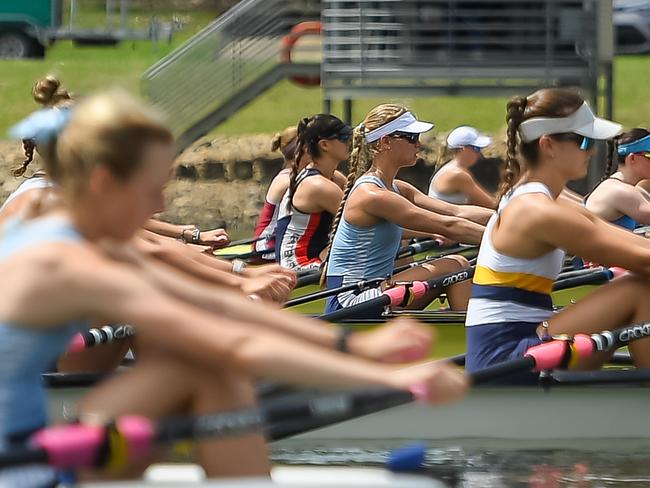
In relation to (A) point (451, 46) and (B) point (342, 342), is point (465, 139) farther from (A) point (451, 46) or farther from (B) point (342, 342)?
(B) point (342, 342)

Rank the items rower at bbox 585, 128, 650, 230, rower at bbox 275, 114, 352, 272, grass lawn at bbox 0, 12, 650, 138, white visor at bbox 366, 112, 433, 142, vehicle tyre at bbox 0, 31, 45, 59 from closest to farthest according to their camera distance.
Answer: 1. white visor at bbox 366, 112, 433, 142
2. rower at bbox 585, 128, 650, 230
3. rower at bbox 275, 114, 352, 272
4. grass lawn at bbox 0, 12, 650, 138
5. vehicle tyre at bbox 0, 31, 45, 59

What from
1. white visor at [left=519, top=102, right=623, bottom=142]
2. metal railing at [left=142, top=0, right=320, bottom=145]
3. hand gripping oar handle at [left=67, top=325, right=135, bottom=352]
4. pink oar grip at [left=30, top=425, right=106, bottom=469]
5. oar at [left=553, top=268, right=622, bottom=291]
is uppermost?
metal railing at [left=142, top=0, right=320, bottom=145]

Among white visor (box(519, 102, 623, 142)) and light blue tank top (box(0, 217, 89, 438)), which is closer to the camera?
light blue tank top (box(0, 217, 89, 438))

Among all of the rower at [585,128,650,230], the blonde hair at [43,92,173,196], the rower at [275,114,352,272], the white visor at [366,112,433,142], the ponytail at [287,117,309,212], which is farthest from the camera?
the ponytail at [287,117,309,212]

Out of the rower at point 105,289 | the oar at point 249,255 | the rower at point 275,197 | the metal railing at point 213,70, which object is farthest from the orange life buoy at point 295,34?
the rower at point 105,289

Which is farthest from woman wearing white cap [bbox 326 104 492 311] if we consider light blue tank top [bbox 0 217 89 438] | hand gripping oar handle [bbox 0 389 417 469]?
light blue tank top [bbox 0 217 89 438]

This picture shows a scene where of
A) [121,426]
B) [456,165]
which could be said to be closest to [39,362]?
[121,426]

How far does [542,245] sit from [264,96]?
60.8ft

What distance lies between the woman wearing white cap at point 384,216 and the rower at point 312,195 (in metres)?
0.91

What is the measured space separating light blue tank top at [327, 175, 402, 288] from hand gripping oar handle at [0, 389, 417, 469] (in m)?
4.47

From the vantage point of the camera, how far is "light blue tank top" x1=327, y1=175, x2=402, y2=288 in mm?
8453

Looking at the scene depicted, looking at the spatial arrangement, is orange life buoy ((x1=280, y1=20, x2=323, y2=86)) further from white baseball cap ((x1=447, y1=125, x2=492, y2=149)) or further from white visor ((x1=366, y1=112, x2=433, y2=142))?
white visor ((x1=366, y1=112, x2=433, y2=142))

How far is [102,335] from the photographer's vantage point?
671cm

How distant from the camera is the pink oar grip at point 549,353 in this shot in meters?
5.72
